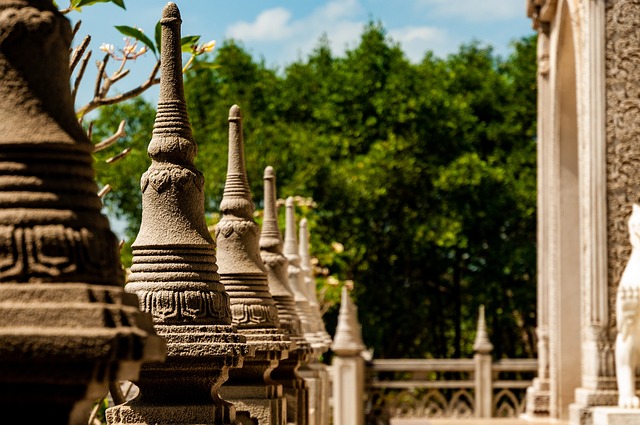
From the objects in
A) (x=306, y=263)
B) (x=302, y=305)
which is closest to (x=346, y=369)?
(x=306, y=263)

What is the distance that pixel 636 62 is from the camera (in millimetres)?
14508

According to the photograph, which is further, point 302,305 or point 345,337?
point 345,337

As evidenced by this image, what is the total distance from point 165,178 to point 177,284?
416mm

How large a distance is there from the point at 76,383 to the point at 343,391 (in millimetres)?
16708

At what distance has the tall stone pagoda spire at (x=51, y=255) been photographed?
2.76m

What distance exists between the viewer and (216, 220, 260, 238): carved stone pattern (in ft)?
21.4

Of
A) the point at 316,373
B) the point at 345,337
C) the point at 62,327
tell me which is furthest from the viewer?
the point at 345,337

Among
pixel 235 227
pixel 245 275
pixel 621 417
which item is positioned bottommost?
pixel 621 417

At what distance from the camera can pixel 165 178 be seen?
4.86 metres

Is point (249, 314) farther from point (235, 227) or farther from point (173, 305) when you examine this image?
point (173, 305)

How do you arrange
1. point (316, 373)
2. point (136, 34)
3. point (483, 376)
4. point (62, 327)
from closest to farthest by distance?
point (62, 327)
point (136, 34)
point (316, 373)
point (483, 376)

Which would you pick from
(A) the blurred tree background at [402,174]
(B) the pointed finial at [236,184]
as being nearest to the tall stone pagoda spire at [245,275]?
(B) the pointed finial at [236,184]

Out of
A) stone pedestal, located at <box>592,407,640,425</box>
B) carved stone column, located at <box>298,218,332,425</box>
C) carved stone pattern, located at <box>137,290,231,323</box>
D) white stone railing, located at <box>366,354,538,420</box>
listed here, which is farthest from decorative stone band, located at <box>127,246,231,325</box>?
white stone railing, located at <box>366,354,538,420</box>

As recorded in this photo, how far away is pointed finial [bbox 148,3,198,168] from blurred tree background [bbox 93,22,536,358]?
27.4m
